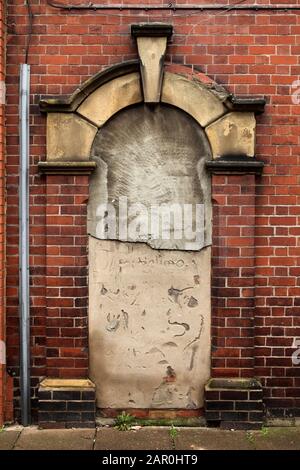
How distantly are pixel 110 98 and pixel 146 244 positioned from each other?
4.39 ft

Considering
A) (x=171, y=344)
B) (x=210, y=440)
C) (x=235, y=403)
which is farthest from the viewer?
(x=171, y=344)

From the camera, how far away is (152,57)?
16.0ft

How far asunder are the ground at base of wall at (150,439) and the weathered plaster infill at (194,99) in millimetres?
2729

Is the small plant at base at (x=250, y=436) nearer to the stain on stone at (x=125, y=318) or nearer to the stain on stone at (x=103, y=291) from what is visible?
the stain on stone at (x=125, y=318)

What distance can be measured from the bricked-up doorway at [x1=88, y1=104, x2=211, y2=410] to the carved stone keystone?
0.56 feet

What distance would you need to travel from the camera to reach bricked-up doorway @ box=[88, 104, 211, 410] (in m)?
5.01

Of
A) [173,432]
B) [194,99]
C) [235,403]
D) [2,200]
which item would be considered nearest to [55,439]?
[173,432]

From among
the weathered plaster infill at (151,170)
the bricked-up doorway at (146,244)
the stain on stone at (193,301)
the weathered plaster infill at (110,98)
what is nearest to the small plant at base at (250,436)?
the bricked-up doorway at (146,244)

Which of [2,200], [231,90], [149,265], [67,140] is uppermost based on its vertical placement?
[231,90]

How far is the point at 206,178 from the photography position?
16.5ft

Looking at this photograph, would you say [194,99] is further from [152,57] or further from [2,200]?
[2,200]

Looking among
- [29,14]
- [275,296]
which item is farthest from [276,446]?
[29,14]

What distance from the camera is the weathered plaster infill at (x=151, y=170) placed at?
500cm

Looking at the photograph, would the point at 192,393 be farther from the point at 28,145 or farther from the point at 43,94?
the point at 43,94
